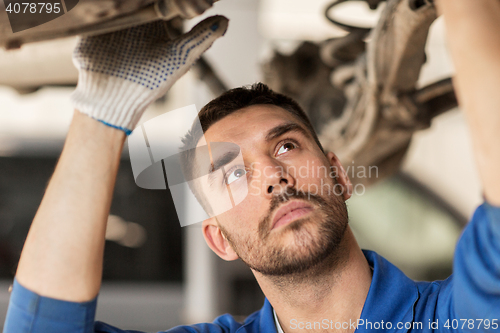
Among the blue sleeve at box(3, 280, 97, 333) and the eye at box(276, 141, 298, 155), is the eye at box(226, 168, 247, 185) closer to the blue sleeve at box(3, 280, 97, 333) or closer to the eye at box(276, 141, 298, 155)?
the eye at box(276, 141, 298, 155)

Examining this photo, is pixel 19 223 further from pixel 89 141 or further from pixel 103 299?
pixel 89 141

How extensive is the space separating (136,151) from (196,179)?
5.0 inches

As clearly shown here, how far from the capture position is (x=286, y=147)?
77 centimetres

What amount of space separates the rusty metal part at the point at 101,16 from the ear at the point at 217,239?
1.33 feet

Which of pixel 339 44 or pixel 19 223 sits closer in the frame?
pixel 339 44

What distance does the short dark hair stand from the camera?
2.52 ft

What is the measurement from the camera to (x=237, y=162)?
0.73 metres

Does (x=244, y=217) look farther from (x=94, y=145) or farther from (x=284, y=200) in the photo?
(x=94, y=145)

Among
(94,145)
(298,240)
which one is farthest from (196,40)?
(298,240)

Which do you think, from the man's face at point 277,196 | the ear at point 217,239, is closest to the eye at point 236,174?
the man's face at point 277,196

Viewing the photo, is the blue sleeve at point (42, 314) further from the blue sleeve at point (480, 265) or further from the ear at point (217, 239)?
the blue sleeve at point (480, 265)

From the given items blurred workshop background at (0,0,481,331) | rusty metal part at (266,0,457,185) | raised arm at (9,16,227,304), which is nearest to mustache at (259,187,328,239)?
raised arm at (9,16,227,304)

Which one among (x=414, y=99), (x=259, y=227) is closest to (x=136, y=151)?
(x=259, y=227)

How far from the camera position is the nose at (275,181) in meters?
0.69
